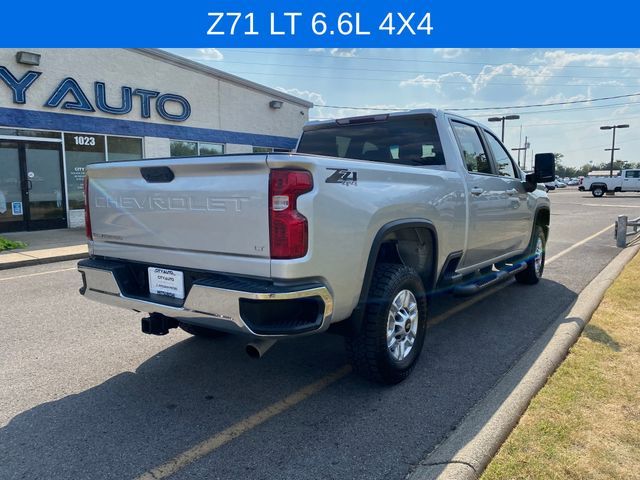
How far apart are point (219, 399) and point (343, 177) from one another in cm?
173

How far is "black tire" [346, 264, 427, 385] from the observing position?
128 inches

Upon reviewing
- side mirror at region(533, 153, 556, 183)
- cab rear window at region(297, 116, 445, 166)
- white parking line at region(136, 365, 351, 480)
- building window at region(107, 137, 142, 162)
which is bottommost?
white parking line at region(136, 365, 351, 480)

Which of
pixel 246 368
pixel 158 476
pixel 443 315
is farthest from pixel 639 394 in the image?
pixel 158 476

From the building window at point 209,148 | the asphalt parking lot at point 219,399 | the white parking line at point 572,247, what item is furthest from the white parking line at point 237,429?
the building window at point 209,148

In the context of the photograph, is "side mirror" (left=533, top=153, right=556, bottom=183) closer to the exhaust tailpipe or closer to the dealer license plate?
the exhaust tailpipe

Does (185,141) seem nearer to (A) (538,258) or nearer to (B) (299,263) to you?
(A) (538,258)

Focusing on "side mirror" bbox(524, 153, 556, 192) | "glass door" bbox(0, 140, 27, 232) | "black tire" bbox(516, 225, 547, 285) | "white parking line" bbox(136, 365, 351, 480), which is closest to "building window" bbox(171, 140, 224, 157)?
"glass door" bbox(0, 140, 27, 232)

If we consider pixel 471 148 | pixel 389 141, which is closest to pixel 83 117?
pixel 389 141

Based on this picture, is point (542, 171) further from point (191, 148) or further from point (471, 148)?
point (191, 148)

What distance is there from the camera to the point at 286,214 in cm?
266

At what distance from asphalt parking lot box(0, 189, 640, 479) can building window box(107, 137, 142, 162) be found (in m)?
9.72

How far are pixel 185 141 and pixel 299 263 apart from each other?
14542 millimetres

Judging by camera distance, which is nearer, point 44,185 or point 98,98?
point 44,185

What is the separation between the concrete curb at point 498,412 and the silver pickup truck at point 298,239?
68cm
